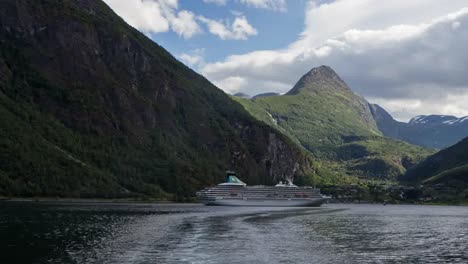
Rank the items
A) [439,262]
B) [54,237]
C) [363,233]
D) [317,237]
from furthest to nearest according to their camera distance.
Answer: [363,233]
[317,237]
[54,237]
[439,262]

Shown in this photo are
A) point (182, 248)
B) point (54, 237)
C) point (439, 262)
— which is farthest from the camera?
point (54, 237)

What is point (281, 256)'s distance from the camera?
75.2 meters

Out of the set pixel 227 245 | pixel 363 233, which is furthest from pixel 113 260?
pixel 363 233

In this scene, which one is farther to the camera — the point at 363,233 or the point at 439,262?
the point at 363,233

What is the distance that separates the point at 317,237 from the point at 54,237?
47020 millimetres

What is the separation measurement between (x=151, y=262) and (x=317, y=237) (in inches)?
1777

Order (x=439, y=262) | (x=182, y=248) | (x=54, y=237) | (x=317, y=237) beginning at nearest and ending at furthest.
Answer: (x=439, y=262)
(x=182, y=248)
(x=54, y=237)
(x=317, y=237)

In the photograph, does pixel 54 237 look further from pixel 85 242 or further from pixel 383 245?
pixel 383 245

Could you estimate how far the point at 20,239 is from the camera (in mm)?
83062

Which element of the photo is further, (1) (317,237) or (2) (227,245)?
(1) (317,237)

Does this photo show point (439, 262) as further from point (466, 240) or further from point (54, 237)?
point (54, 237)

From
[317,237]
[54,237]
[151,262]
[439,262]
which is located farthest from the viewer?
[317,237]

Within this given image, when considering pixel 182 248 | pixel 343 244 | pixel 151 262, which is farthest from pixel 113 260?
pixel 343 244

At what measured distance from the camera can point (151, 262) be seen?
219 ft
